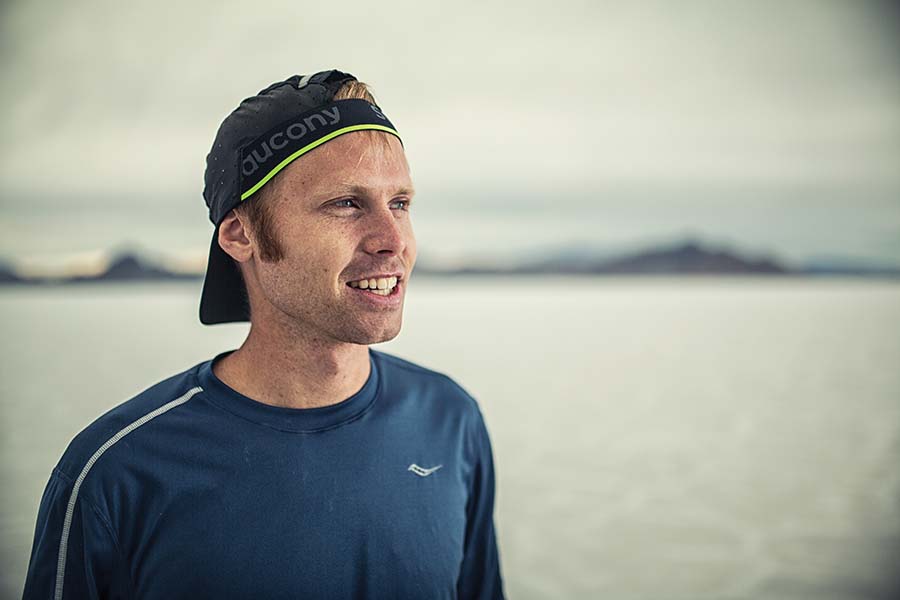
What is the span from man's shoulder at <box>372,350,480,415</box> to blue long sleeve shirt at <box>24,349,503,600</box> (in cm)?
3

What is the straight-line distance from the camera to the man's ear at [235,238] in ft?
3.93

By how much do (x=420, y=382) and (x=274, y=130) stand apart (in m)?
0.48

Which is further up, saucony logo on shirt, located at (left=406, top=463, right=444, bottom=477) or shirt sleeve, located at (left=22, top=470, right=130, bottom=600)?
saucony logo on shirt, located at (left=406, top=463, right=444, bottom=477)

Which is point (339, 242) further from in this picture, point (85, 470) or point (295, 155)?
point (85, 470)

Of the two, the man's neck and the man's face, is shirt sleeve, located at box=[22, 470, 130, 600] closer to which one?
the man's neck

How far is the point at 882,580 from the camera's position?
4.09m

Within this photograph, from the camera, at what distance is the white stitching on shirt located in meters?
1.02

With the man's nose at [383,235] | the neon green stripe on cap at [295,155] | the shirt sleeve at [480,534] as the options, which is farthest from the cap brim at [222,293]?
the shirt sleeve at [480,534]

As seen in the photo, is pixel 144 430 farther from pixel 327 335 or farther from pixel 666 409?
pixel 666 409

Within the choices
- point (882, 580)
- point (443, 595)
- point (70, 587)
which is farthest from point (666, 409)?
point (70, 587)

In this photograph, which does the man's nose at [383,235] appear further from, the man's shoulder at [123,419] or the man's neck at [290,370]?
the man's shoulder at [123,419]

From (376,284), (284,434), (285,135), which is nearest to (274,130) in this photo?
(285,135)

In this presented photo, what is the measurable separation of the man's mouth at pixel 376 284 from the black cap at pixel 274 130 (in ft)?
0.64

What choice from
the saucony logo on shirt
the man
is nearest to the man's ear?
the man
